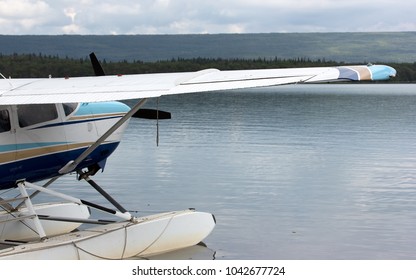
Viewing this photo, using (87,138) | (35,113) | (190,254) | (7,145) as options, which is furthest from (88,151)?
(190,254)

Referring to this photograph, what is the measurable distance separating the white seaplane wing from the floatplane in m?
0.01

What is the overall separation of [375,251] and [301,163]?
32.7ft

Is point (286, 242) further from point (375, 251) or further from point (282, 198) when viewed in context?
point (282, 198)

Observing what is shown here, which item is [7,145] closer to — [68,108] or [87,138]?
[68,108]

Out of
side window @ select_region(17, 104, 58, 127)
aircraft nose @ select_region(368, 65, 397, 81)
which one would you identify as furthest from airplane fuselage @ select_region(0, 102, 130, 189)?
aircraft nose @ select_region(368, 65, 397, 81)

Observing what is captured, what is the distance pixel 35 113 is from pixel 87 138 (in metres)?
0.81

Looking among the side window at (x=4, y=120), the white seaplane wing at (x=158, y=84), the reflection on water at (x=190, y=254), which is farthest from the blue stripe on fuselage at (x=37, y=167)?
the reflection on water at (x=190, y=254)

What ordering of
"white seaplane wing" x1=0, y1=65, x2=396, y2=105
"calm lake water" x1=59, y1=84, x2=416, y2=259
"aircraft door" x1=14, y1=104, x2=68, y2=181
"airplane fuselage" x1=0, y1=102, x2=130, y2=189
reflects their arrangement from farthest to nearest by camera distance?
"calm lake water" x1=59, y1=84, x2=416, y2=259, "aircraft door" x1=14, y1=104, x2=68, y2=181, "airplane fuselage" x1=0, y1=102, x2=130, y2=189, "white seaplane wing" x1=0, y1=65, x2=396, y2=105

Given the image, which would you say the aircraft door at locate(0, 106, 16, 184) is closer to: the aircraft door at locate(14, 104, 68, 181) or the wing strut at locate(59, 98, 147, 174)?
the aircraft door at locate(14, 104, 68, 181)

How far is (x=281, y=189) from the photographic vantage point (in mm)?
16219

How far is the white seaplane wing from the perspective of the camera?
9672mm

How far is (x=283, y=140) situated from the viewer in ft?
92.4

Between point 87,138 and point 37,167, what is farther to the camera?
point 87,138
